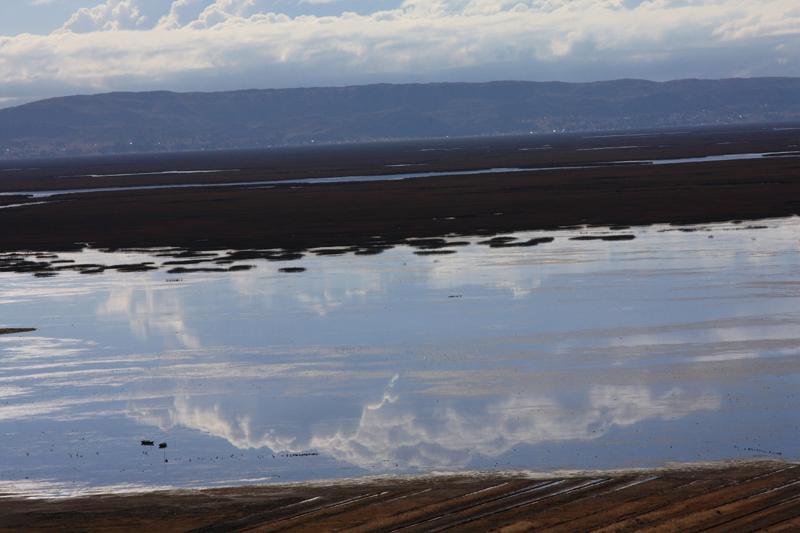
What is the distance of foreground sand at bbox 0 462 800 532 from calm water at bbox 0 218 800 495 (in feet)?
3.53

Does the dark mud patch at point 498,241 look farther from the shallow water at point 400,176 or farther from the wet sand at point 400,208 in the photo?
the shallow water at point 400,176

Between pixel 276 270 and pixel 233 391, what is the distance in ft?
79.5

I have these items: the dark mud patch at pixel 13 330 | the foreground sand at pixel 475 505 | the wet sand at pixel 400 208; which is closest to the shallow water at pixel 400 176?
the wet sand at pixel 400 208

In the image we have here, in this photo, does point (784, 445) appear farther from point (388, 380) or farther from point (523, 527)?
point (388, 380)

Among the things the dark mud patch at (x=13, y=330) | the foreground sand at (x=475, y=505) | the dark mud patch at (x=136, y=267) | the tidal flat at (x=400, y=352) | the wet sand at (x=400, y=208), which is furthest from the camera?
the wet sand at (x=400, y=208)

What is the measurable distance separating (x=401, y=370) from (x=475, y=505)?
11921 millimetres

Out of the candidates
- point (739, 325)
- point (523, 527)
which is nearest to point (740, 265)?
point (739, 325)

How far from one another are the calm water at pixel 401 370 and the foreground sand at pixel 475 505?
107 cm

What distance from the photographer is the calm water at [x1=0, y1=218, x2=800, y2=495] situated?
22.7 meters

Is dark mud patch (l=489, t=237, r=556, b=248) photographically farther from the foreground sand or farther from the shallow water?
the shallow water

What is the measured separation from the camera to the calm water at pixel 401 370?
22.7 metres

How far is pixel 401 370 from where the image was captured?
30.7m

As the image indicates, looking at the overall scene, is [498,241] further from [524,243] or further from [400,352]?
[400,352]

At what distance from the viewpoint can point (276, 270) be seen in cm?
5306
